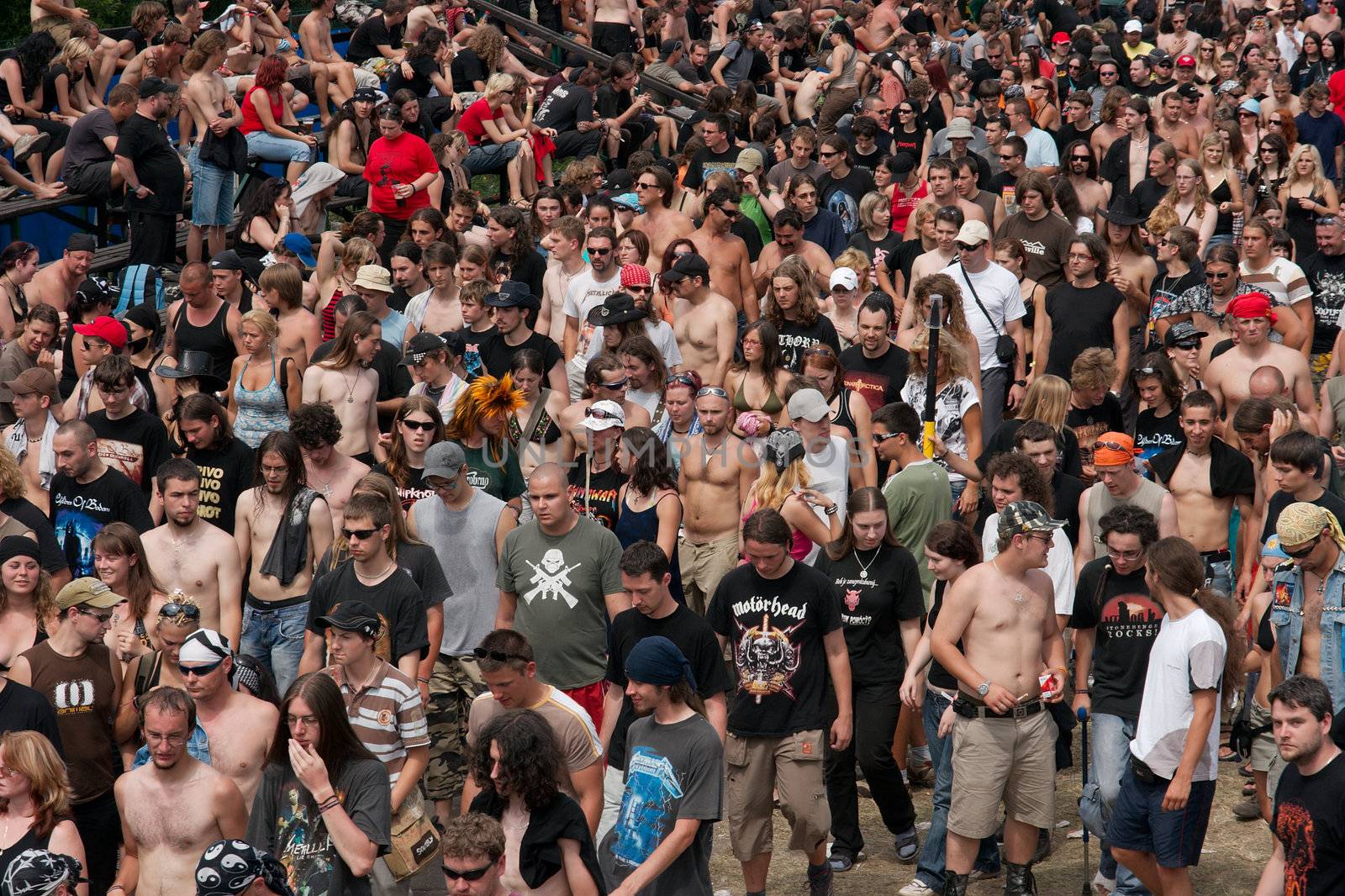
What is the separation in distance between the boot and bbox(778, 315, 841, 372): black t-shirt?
172 inches

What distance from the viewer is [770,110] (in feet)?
58.0

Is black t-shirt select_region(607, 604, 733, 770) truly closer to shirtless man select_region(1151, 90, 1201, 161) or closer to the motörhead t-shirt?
the motörhead t-shirt

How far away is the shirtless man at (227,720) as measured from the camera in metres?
6.77

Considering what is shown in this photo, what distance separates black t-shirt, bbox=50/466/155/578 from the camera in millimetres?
9141

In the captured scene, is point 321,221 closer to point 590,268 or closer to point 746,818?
point 590,268

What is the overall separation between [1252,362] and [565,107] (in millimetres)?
9417

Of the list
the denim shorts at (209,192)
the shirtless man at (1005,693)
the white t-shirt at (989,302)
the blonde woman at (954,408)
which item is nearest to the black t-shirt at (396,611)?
the shirtless man at (1005,693)

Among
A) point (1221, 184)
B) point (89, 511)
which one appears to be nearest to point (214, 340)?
point (89, 511)

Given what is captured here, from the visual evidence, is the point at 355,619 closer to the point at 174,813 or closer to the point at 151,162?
the point at 174,813

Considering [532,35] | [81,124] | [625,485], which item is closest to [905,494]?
[625,485]

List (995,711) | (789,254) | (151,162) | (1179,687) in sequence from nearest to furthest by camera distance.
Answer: (1179,687), (995,711), (789,254), (151,162)

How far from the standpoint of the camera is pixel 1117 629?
7762mm

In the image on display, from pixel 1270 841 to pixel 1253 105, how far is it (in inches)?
436

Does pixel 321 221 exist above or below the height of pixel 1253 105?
below
